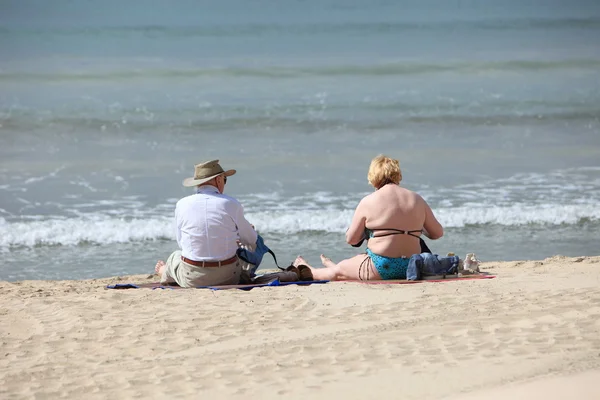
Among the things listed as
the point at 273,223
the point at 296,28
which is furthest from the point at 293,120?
the point at 273,223

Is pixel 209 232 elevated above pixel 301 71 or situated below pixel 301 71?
below

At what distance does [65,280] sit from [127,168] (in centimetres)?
657

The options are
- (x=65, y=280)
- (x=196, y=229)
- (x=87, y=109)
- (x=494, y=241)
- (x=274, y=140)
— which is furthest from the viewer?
(x=87, y=109)

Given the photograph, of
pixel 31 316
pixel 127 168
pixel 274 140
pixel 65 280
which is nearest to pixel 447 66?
pixel 274 140

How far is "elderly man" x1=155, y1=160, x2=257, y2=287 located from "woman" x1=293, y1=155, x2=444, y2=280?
0.81 meters

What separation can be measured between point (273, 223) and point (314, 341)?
5.27 metres

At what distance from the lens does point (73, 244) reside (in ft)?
30.7

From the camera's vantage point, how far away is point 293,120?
18047 millimetres

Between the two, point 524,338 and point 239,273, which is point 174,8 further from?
point 524,338

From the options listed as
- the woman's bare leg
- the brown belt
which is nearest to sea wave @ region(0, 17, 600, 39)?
the woman's bare leg

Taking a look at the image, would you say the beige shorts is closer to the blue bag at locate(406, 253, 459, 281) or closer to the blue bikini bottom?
the blue bikini bottom

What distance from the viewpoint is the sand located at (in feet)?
13.1

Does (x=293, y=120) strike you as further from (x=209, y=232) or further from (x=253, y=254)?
(x=209, y=232)

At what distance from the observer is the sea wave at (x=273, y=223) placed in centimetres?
947
